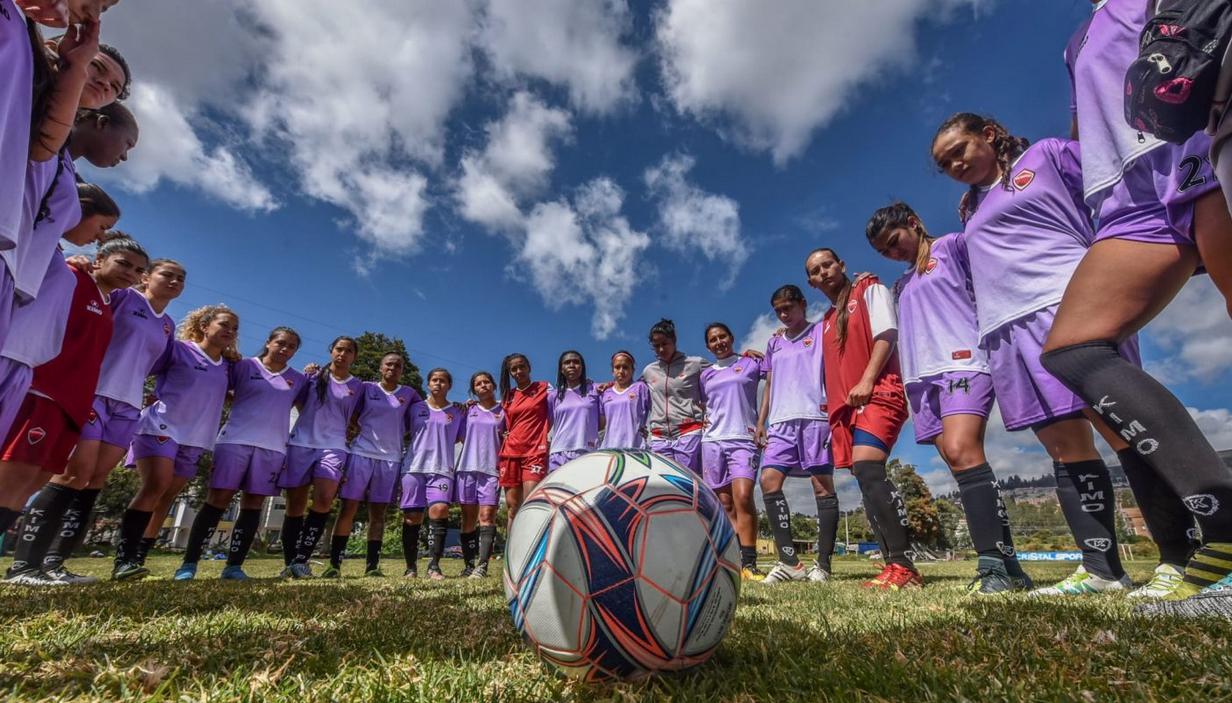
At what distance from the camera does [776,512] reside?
6699mm

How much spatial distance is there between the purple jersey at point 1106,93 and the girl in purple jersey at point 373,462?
8.04 m

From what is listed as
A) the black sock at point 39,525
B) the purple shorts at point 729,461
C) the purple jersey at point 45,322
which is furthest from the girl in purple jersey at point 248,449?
the purple shorts at point 729,461

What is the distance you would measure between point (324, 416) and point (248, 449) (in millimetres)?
1021

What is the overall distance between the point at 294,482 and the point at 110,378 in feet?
7.93

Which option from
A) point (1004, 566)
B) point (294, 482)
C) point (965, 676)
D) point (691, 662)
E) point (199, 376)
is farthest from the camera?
point (294, 482)

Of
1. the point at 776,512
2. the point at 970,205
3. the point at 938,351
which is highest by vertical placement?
the point at 970,205

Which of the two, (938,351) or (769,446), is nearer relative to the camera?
(938,351)

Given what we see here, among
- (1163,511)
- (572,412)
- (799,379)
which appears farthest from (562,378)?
(1163,511)

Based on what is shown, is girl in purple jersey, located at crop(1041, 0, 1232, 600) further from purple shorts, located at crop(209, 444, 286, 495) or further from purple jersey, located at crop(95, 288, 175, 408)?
purple shorts, located at crop(209, 444, 286, 495)

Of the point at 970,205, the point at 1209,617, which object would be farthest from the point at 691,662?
the point at 970,205

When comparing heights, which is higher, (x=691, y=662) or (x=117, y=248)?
(x=117, y=248)

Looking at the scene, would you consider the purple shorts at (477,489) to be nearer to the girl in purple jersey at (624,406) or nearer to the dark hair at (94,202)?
the girl in purple jersey at (624,406)

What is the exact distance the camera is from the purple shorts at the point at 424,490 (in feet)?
29.7

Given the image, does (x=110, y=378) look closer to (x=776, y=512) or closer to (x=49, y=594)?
(x=49, y=594)
